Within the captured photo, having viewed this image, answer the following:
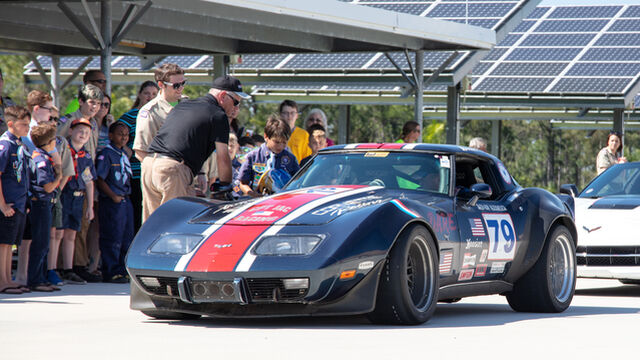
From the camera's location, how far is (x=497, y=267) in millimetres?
9195

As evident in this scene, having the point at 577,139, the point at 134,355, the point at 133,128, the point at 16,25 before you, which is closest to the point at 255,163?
the point at 133,128

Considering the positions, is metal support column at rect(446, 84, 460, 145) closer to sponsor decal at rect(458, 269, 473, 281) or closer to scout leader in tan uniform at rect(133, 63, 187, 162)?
scout leader in tan uniform at rect(133, 63, 187, 162)

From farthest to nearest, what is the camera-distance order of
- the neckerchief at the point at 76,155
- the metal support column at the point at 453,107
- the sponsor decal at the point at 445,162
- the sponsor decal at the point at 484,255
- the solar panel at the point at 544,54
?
the solar panel at the point at 544,54 → the metal support column at the point at 453,107 → the neckerchief at the point at 76,155 → the sponsor decal at the point at 445,162 → the sponsor decal at the point at 484,255

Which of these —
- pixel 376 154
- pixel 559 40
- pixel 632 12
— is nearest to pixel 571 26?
pixel 559 40

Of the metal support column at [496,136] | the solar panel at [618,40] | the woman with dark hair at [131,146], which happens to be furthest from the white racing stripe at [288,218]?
the metal support column at [496,136]

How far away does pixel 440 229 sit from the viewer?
27.4 ft

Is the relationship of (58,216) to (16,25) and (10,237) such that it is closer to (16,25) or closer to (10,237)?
(10,237)

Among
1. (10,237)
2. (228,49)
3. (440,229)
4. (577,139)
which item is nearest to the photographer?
(440,229)

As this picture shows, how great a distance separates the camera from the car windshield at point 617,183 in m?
13.2

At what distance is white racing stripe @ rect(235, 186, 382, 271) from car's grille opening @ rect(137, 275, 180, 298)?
1.75 ft

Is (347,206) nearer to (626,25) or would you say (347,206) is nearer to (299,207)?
(299,207)

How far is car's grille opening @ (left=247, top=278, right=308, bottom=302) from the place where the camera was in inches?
293

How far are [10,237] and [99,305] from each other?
1.49 metres

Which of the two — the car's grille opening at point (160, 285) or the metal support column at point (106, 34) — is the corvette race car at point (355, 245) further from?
the metal support column at point (106, 34)
